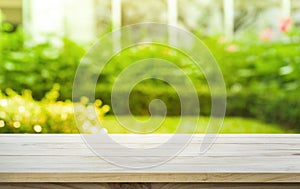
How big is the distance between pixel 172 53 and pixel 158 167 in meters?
5.88

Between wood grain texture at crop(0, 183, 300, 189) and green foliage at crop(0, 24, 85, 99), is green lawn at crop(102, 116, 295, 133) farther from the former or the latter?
wood grain texture at crop(0, 183, 300, 189)

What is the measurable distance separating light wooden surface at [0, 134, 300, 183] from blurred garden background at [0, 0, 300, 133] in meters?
3.93

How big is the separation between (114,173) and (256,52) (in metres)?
5.82

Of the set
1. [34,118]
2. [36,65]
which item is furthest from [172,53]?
[34,118]

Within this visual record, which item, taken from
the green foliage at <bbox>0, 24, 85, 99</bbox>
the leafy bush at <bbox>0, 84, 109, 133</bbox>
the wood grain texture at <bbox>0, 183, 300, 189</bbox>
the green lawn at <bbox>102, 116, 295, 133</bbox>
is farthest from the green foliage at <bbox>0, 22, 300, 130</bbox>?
the wood grain texture at <bbox>0, 183, 300, 189</bbox>

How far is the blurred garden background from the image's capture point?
6.91 metres

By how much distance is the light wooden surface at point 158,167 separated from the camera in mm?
1707

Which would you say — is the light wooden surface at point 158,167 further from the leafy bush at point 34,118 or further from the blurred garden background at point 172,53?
the blurred garden background at point 172,53

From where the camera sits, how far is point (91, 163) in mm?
1837

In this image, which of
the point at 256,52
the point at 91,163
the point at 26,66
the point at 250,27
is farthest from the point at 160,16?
the point at 91,163

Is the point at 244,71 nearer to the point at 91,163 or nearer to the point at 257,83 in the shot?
the point at 257,83

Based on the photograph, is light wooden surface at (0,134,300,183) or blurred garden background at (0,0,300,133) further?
blurred garden background at (0,0,300,133)

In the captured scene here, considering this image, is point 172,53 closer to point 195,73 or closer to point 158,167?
point 195,73

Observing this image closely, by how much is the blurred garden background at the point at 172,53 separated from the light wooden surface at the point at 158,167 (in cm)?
393
